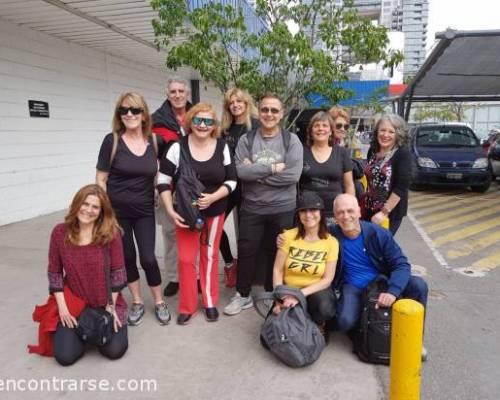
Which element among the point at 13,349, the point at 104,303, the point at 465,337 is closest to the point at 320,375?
the point at 465,337

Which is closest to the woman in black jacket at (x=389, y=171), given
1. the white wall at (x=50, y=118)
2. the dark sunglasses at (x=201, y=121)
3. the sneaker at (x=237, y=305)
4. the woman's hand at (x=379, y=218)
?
the woman's hand at (x=379, y=218)

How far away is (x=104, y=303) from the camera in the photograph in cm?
296

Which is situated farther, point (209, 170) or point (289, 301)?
point (209, 170)

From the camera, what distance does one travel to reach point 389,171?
3.52m

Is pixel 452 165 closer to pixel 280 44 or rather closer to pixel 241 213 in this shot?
pixel 280 44

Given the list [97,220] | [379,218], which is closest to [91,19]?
[97,220]

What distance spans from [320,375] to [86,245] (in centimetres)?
178

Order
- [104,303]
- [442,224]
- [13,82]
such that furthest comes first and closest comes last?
[442,224] → [13,82] → [104,303]

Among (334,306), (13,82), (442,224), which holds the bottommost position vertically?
(442,224)

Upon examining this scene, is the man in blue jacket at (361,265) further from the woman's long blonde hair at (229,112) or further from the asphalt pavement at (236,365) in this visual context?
the woman's long blonde hair at (229,112)

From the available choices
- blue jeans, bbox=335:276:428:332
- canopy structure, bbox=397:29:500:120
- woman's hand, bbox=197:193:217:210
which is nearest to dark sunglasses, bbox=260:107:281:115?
woman's hand, bbox=197:193:217:210

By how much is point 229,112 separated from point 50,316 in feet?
7.06

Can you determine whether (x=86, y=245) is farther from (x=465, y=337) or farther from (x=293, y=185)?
(x=465, y=337)

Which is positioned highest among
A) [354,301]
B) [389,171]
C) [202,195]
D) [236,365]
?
[389,171]
